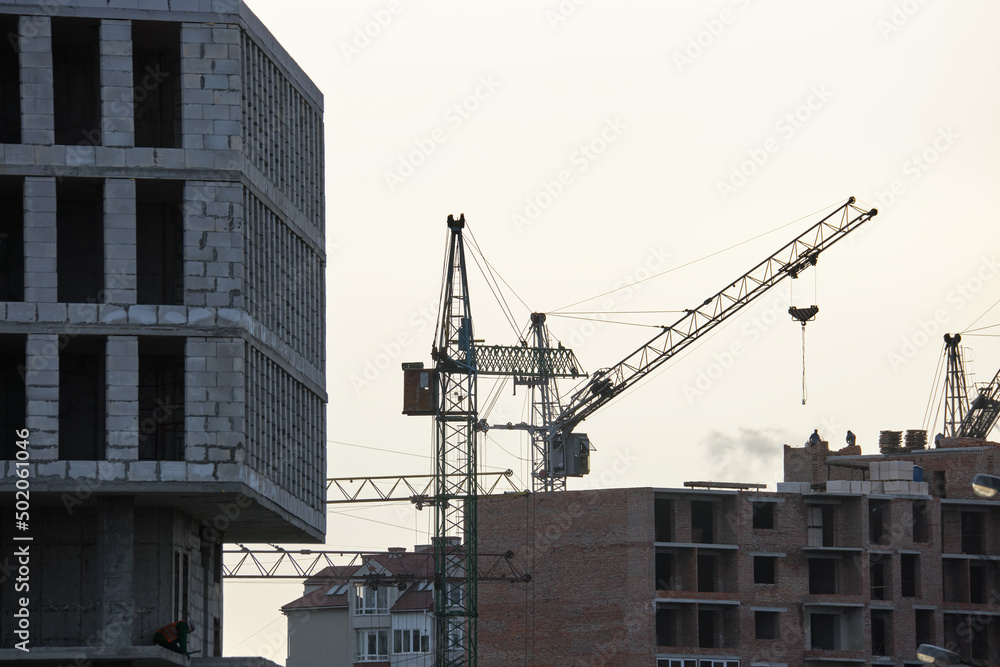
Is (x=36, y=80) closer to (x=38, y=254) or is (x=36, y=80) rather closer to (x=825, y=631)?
(x=38, y=254)

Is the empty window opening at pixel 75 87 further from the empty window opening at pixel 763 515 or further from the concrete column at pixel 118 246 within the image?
the empty window opening at pixel 763 515

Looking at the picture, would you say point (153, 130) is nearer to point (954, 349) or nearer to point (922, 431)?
point (922, 431)

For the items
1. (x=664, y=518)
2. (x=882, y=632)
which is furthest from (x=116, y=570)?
(x=882, y=632)

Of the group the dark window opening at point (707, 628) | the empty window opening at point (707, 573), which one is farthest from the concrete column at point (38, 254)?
the empty window opening at point (707, 573)

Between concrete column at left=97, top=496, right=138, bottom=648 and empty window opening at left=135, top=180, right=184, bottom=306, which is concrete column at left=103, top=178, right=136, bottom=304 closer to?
empty window opening at left=135, top=180, right=184, bottom=306

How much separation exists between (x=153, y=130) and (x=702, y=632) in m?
62.1

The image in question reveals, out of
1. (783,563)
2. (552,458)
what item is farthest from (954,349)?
(783,563)

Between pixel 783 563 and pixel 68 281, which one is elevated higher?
pixel 68 281

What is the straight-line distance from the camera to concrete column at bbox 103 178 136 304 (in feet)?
170

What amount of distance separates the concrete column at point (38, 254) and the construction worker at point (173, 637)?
375 inches

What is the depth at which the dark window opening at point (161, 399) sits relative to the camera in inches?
2073

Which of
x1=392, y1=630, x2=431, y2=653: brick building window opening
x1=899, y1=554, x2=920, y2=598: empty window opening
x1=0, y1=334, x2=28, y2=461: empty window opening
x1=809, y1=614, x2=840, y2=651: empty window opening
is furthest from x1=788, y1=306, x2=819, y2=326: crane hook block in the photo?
x1=0, y1=334, x2=28, y2=461: empty window opening

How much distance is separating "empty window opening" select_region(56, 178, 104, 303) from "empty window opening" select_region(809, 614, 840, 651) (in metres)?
65.8

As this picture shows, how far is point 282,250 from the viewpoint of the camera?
5731 centimetres
